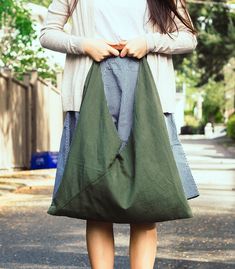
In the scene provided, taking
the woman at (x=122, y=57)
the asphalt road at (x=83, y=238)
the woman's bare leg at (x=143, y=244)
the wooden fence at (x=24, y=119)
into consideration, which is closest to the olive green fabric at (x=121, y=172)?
the woman at (x=122, y=57)

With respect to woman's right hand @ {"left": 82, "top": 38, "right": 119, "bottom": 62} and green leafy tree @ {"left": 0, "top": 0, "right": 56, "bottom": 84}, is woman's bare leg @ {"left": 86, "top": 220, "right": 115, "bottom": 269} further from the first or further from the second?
green leafy tree @ {"left": 0, "top": 0, "right": 56, "bottom": 84}

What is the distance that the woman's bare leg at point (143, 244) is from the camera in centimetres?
399

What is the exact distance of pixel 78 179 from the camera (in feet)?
12.4

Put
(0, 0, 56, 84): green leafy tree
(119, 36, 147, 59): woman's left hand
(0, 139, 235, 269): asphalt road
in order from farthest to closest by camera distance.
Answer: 1. (0, 0, 56, 84): green leafy tree
2. (0, 139, 235, 269): asphalt road
3. (119, 36, 147, 59): woman's left hand

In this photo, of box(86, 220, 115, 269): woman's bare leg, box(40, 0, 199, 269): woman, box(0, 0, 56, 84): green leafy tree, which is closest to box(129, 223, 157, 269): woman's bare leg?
box(40, 0, 199, 269): woman

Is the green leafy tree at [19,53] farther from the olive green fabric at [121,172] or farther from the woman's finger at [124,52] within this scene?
the olive green fabric at [121,172]

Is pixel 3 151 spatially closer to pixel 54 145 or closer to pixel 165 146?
pixel 54 145

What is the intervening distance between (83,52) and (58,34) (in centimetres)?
18

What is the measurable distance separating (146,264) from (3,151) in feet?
42.9

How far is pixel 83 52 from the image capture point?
3.96 metres

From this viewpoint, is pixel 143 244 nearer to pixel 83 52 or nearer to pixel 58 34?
pixel 83 52

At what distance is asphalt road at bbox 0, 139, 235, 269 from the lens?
20.7ft

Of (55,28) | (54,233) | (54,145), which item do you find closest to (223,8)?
(54,145)

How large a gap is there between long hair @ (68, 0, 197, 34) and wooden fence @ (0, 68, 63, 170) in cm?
1290
